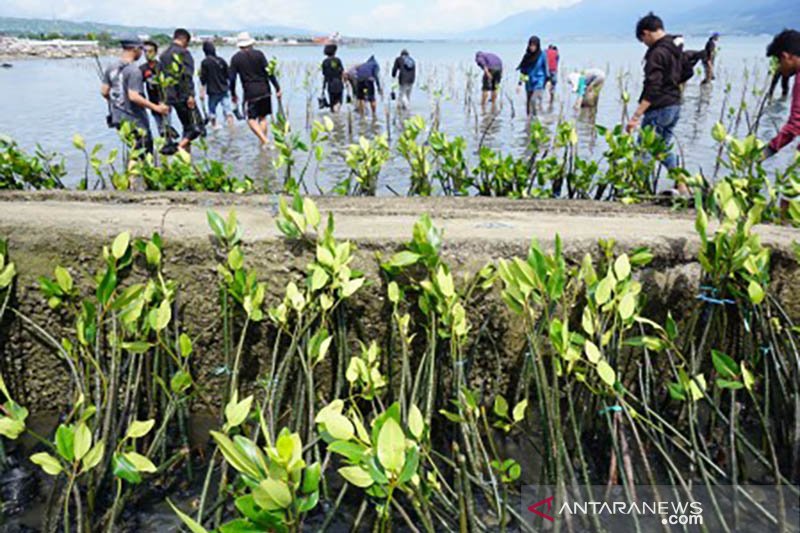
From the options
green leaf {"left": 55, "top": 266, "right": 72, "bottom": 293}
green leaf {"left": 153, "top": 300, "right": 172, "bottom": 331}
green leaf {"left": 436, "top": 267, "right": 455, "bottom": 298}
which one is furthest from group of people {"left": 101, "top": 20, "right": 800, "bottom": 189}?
green leaf {"left": 153, "top": 300, "right": 172, "bottom": 331}

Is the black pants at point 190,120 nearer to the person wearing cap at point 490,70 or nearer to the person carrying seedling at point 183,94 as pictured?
the person carrying seedling at point 183,94

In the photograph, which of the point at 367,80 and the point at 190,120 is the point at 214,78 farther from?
the point at 367,80

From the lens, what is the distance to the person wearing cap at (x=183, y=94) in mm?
7445

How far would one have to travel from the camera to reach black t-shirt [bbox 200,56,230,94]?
9.73m

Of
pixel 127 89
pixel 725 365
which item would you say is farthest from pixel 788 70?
pixel 127 89

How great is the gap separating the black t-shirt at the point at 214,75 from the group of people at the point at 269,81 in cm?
2

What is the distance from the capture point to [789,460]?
2.14 m

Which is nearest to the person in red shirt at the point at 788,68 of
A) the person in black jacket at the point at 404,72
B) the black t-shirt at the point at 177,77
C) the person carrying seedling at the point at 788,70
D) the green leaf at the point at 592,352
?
the person carrying seedling at the point at 788,70

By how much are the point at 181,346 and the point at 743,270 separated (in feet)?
6.76

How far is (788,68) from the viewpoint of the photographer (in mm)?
4410

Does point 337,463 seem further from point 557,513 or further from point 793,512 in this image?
point 793,512

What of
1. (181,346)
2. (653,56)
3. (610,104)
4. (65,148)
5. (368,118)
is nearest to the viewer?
(181,346)

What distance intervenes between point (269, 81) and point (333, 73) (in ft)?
10.2

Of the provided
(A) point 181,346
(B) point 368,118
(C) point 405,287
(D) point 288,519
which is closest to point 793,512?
(C) point 405,287
